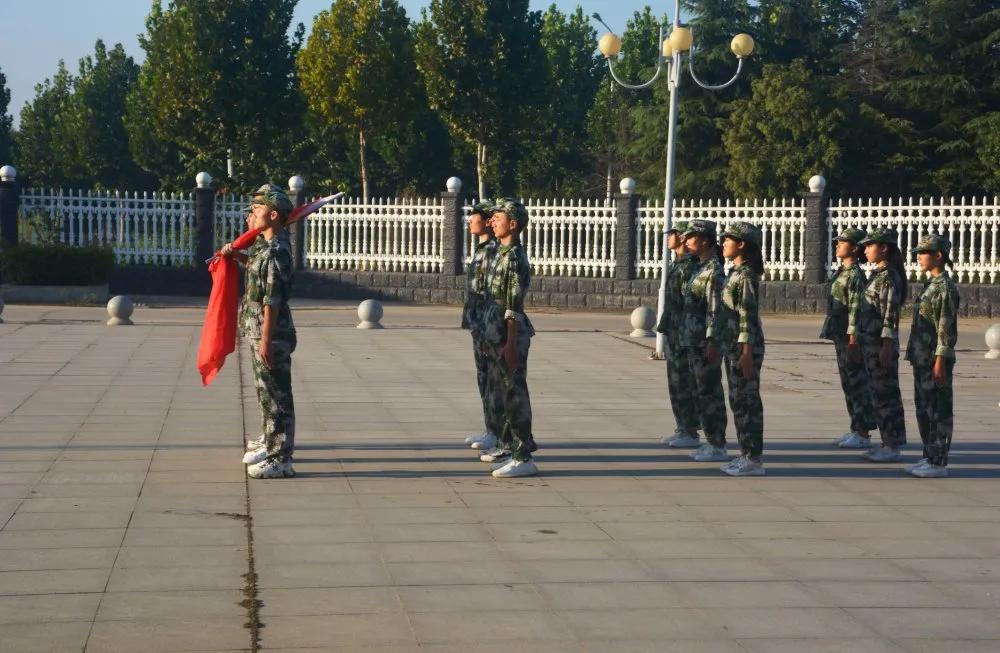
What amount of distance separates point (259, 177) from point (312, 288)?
17665 millimetres

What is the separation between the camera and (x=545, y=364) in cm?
1562

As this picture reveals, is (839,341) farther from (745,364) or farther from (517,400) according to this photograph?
(517,400)

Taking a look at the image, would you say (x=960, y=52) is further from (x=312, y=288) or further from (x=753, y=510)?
(x=753, y=510)

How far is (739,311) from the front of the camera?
335 inches

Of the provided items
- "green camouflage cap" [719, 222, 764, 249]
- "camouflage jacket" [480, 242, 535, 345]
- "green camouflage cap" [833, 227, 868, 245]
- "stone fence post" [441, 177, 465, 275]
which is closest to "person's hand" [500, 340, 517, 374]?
"camouflage jacket" [480, 242, 535, 345]

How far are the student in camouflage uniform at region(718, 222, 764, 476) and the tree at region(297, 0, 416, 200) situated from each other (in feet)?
114

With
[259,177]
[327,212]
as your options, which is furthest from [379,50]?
[327,212]

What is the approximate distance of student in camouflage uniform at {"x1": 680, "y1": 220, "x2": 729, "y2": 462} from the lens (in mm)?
8906

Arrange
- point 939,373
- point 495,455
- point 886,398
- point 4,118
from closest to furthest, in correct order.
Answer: point 939,373 → point 495,455 → point 886,398 → point 4,118

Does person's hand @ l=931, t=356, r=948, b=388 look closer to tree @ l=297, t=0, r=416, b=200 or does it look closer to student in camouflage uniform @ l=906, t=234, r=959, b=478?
student in camouflage uniform @ l=906, t=234, r=959, b=478

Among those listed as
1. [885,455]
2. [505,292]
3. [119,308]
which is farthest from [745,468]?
[119,308]

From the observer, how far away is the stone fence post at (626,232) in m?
26.0

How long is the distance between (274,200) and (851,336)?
4.03m

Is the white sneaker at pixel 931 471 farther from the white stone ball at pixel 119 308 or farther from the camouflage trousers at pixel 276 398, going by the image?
the white stone ball at pixel 119 308
